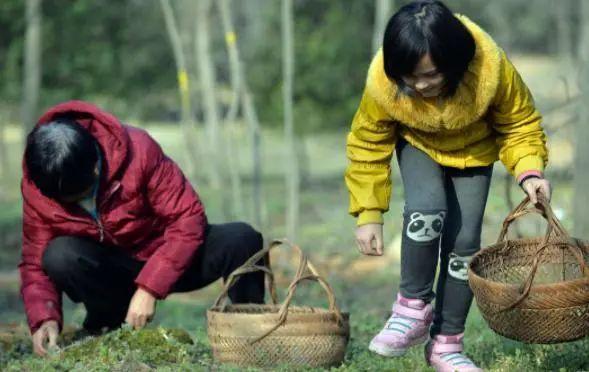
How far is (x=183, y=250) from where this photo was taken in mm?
5773

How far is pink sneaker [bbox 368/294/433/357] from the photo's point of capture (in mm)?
4891

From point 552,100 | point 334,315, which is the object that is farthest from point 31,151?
point 552,100

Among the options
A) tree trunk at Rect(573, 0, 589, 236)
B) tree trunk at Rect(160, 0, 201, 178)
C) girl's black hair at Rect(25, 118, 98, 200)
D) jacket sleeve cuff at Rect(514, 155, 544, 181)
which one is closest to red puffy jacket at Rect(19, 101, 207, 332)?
girl's black hair at Rect(25, 118, 98, 200)

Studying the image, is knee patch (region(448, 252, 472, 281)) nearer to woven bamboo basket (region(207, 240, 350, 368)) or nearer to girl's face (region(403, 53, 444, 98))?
woven bamboo basket (region(207, 240, 350, 368))

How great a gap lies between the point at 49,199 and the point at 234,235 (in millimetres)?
953

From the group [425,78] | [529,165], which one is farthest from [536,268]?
[425,78]

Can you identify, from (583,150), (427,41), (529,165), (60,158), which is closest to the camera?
(427,41)

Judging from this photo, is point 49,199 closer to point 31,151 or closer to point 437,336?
point 31,151

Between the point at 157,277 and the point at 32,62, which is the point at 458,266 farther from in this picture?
the point at 32,62

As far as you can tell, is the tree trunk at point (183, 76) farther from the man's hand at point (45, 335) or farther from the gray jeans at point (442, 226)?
the gray jeans at point (442, 226)

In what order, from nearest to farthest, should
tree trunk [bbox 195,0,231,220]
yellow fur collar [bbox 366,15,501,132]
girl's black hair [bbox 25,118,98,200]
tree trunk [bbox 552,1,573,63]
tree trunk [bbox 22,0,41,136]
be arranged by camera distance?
yellow fur collar [bbox 366,15,501,132]
girl's black hair [bbox 25,118,98,200]
tree trunk [bbox 195,0,231,220]
tree trunk [bbox 22,0,41,136]
tree trunk [bbox 552,1,573,63]

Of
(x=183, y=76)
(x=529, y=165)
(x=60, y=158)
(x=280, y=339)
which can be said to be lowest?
(x=183, y=76)

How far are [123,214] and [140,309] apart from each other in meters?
0.48

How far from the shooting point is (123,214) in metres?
5.74
